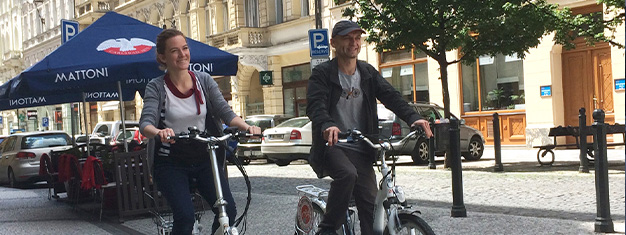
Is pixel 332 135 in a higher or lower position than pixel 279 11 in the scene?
lower

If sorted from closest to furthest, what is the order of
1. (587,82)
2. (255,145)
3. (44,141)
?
(44,141) < (587,82) < (255,145)

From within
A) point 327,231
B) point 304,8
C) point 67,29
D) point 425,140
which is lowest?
point 327,231

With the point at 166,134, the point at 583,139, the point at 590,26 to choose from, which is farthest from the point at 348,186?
the point at 590,26

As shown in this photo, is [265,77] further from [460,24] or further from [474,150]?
[460,24]

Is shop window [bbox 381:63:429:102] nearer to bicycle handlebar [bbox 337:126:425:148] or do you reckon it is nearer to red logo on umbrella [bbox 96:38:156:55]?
red logo on umbrella [bbox 96:38:156:55]

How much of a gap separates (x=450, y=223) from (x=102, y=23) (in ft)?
18.2

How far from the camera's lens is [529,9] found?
593 inches

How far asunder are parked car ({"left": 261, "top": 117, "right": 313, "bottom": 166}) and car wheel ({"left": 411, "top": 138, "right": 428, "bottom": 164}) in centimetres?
255

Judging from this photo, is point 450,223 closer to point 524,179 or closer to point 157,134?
point 157,134

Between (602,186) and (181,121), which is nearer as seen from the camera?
(181,121)

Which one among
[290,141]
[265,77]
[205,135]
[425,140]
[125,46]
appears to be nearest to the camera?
[205,135]

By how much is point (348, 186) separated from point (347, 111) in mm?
491

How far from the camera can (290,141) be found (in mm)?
20031

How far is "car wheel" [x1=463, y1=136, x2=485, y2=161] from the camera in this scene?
772 inches
